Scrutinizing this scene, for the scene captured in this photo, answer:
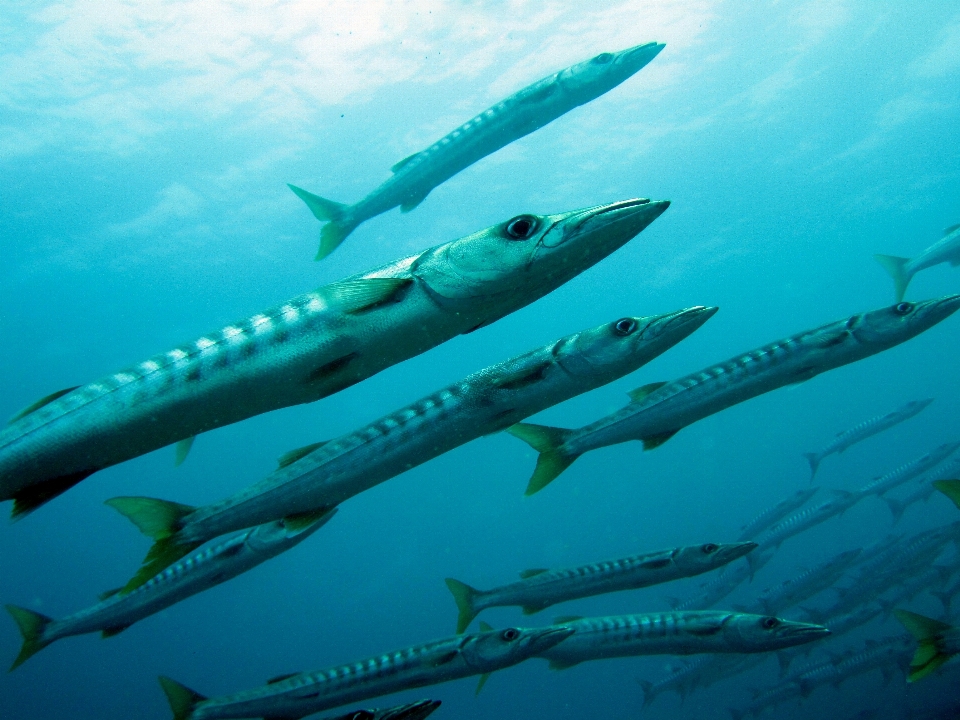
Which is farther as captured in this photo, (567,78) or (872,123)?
(872,123)

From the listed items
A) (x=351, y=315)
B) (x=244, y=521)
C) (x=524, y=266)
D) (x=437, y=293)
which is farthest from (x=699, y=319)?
(x=244, y=521)

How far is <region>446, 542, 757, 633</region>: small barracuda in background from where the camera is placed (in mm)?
6777

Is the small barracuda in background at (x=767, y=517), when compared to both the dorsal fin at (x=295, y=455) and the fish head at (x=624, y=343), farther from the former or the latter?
the dorsal fin at (x=295, y=455)

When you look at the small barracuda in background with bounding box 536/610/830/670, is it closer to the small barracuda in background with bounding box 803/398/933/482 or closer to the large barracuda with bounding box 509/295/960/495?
the large barracuda with bounding box 509/295/960/495

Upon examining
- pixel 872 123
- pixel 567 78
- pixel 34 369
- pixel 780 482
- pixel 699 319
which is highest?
pixel 34 369

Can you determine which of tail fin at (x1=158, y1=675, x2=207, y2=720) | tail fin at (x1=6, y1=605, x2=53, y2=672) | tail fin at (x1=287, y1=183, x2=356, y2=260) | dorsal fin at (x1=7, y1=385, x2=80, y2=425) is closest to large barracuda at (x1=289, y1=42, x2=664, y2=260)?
tail fin at (x1=287, y1=183, x2=356, y2=260)

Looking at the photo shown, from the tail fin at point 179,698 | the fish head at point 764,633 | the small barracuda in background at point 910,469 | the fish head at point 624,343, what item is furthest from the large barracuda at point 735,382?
the small barracuda in background at point 910,469

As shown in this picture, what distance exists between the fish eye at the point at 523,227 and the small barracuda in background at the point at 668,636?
207 inches

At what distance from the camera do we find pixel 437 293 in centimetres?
241

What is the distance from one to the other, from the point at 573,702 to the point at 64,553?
47.2 meters

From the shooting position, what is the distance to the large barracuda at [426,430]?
11.8 feet

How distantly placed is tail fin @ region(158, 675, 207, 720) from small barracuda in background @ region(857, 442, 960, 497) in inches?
730

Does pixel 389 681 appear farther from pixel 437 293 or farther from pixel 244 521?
pixel 437 293

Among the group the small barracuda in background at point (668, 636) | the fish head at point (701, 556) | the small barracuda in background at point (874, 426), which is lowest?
the small barracuda in background at point (874, 426)
